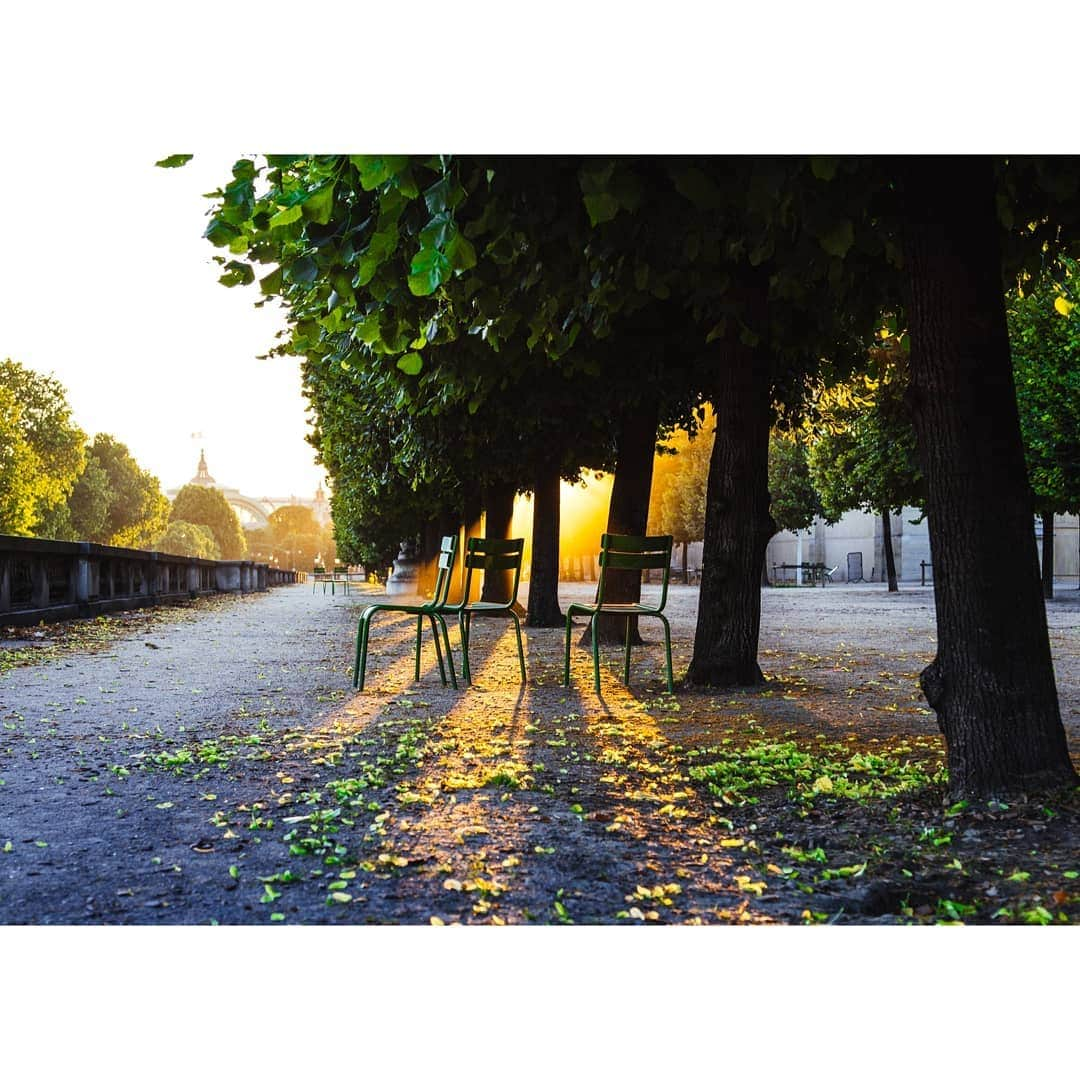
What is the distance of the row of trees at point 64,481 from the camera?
48250 millimetres

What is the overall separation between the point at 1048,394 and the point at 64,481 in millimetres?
50170

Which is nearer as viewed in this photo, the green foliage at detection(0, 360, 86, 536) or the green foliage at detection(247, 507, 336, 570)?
the green foliage at detection(0, 360, 86, 536)

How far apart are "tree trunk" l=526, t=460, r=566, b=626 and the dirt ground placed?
24.4 feet

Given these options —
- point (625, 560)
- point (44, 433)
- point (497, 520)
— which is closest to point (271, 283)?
point (625, 560)

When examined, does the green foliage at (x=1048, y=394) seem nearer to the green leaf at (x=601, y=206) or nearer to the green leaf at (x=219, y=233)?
the green leaf at (x=601, y=206)

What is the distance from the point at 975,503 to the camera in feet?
15.0

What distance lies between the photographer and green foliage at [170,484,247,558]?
11681 centimetres

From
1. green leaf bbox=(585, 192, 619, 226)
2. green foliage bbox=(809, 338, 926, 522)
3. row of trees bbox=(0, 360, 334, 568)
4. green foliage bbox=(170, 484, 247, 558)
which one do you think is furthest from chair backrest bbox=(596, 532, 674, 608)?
green foliage bbox=(170, 484, 247, 558)

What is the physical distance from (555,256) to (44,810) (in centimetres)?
Result: 380

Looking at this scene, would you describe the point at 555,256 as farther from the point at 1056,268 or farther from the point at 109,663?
the point at 109,663

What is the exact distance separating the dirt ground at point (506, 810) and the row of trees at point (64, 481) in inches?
1625

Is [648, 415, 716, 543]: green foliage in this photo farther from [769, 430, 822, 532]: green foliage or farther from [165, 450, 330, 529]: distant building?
[165, 450, 330, 529]: distant building

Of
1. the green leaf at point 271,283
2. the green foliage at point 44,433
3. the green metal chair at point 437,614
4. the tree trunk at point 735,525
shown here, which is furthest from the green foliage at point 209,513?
the green leaf at point 271,283

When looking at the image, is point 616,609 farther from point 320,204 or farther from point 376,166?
point 376,166
